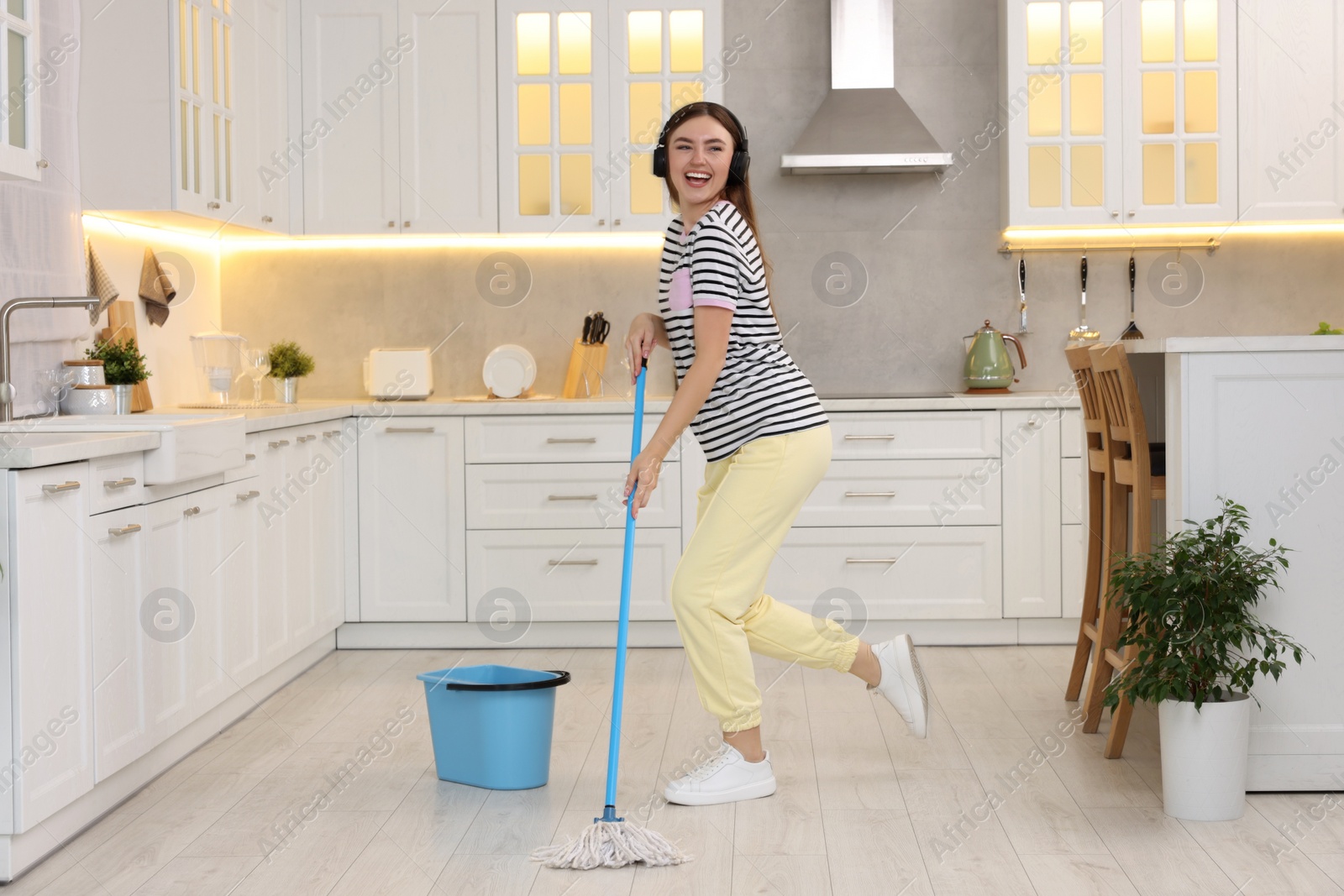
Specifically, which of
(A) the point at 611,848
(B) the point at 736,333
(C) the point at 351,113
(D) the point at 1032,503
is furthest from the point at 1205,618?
(C) the point at 351,113

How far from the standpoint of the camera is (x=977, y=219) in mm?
4477

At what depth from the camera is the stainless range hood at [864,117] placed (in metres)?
4.20

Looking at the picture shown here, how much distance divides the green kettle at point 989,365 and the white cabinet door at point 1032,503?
1.29 feet

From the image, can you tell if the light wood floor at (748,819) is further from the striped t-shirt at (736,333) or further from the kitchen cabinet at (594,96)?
the kitchen cabinet at (594,96)

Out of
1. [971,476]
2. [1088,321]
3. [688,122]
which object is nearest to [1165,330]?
[1088,321]

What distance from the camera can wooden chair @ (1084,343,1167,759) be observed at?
2.69 metres

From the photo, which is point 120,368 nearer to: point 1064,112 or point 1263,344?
point 1263,344

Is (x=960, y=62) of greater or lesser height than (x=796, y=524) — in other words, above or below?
above

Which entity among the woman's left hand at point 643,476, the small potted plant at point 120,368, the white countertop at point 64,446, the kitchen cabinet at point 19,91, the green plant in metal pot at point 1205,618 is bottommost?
the green plant in metal pot at point 1205,618

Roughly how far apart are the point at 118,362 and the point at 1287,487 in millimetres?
2742

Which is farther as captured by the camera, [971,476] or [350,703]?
[971,476]

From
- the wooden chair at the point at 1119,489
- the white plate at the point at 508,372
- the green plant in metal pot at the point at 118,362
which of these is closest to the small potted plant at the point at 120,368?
the green plant in metal pot at the point at 118,362

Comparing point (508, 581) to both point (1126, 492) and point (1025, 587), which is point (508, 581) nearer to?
point (1025, 587)

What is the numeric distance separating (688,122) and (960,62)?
2393 millimetres
